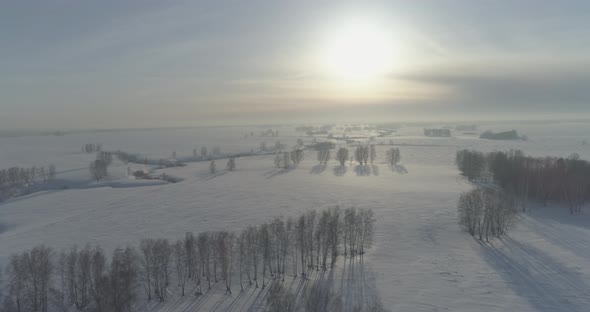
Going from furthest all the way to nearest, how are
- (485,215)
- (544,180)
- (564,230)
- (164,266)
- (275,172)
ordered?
(275,172)
(544,180)
(564,230)
(485,215)
(164,266)

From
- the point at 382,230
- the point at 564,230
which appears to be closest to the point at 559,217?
the point at 564,230

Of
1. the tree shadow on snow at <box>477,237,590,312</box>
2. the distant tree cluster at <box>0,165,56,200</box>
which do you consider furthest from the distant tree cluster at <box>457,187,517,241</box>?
the distant tree cluster at <box>0,165,56,200</box>

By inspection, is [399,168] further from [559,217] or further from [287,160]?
[559,217]

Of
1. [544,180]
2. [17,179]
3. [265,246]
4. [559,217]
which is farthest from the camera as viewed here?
[17,179]

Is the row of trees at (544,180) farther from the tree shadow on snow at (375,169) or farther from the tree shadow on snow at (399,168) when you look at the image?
the tree shadow on snow at (375,169)

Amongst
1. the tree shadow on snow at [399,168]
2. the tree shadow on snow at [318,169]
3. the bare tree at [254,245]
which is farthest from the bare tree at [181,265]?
the tree shadow on snow at [399,168]

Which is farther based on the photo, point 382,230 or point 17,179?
point 17,179
